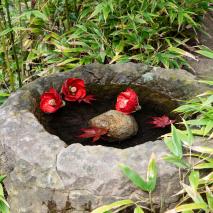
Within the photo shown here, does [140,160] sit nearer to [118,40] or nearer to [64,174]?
[64,174]

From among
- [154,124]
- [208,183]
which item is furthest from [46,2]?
[208,183]

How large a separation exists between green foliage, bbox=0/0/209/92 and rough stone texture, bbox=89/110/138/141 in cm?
123

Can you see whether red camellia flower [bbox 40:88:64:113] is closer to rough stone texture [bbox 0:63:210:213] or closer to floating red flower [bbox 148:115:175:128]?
rough stone texture [bbox 0:63:210:213]

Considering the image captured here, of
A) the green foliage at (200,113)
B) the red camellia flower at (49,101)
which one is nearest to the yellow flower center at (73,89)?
the red camellia flower at (49,101)

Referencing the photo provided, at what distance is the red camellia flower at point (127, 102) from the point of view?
10.2 feet

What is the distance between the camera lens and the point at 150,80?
3.44 m

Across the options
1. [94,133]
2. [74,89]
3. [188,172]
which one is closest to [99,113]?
[74,89]

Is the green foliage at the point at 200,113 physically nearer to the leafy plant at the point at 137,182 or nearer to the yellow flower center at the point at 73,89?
the leafy plant at the point at 137,182

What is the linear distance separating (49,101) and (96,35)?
148 centimetres

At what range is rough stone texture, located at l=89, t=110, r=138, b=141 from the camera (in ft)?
9.80

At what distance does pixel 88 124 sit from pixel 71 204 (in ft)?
2.35

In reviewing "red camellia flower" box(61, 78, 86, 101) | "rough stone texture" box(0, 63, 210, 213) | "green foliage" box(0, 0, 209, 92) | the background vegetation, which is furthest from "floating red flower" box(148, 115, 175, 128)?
"green foliage" box(0, 0, 209, 92)

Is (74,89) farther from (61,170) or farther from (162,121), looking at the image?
(61,170)

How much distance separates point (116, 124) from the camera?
300 centimetres
